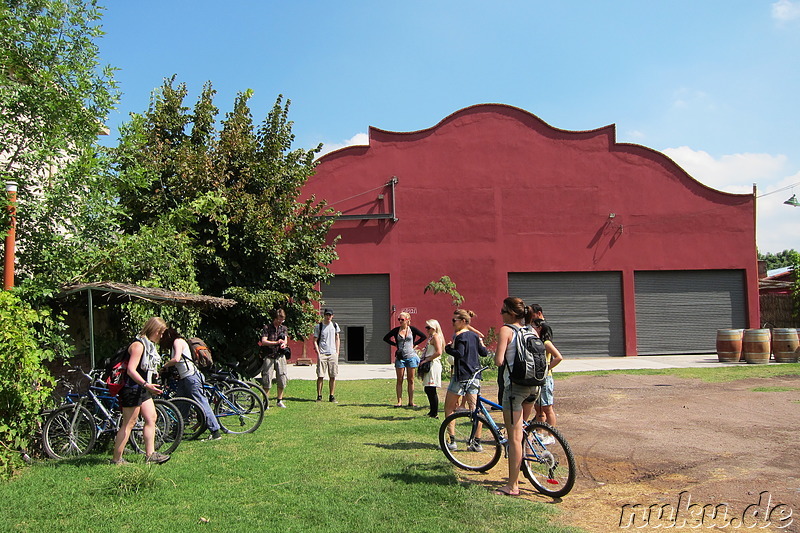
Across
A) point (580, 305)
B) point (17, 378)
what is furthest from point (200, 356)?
point (580, 305)

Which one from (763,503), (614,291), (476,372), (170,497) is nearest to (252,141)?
(476,372)

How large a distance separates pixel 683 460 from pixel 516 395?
2597 mm

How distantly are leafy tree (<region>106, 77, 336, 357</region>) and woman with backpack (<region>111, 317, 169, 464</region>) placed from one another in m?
4.43

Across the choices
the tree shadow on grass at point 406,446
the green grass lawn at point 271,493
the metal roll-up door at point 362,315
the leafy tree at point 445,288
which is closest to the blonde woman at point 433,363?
the green grass lawn at point 271,493

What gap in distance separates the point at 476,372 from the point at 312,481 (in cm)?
222

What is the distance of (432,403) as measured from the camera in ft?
31.1

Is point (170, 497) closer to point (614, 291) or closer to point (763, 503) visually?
point (763, 503)

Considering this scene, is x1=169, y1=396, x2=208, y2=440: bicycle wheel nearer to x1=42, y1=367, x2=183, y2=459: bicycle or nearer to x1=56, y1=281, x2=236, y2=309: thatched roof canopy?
x1=42, y1=367, x2=183, y2=459: bicycle

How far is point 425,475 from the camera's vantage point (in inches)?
243

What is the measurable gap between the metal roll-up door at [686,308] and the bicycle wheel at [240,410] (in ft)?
A: 58.0

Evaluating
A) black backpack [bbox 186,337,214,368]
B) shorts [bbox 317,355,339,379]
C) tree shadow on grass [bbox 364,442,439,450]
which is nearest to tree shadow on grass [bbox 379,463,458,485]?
tree shadow on grass [bbox 364,442,439,450]

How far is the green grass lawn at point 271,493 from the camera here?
4828mm

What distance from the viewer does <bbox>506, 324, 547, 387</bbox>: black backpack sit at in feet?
17.8

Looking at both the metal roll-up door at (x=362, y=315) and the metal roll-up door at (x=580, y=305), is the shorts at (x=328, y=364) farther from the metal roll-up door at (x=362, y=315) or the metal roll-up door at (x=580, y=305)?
the metal roll-up door at (x=580, y=305)
